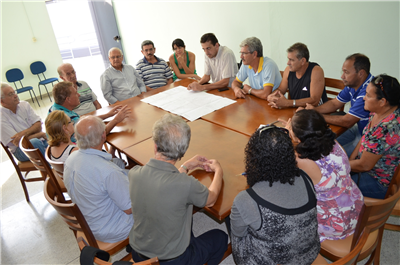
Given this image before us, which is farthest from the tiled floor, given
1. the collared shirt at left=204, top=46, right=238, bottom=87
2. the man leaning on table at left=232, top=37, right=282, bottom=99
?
the collared shirt at left=204, top=46, right=238, bottom=87

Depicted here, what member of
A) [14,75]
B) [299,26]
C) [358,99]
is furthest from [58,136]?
[14,75]

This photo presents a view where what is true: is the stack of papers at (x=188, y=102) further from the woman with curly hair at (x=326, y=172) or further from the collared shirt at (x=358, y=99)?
the woman with curly hair at (x=326, y=172)

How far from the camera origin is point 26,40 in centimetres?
643

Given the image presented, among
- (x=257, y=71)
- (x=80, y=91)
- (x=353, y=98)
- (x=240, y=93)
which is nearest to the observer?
(x=353, y=98)

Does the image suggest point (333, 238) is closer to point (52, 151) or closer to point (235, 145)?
point (235, 145)

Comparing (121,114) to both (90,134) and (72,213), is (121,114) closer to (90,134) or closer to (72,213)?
(90,134)

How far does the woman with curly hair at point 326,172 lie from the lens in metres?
1.39

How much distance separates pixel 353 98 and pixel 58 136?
2459 millimetres

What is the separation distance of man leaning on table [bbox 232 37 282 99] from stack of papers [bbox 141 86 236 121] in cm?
25

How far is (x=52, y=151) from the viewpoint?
2.00 m

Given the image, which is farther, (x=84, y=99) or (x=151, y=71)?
(x=151, y=71)

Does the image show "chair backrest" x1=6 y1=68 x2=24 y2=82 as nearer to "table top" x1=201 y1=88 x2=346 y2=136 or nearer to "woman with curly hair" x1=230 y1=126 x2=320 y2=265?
"table top" x1=201 y1=88 x2=346 y2=136

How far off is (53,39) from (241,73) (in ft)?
19.7

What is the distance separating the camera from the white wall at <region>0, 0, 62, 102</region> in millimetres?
6125
